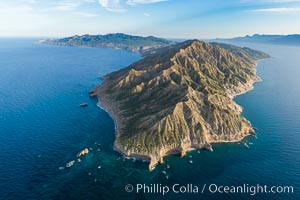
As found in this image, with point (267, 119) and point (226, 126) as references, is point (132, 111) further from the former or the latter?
point (267, 119)

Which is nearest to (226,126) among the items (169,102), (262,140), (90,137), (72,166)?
(262,140)

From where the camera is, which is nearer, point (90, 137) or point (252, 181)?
point (252, 181)

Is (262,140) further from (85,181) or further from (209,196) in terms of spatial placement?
(85,181)

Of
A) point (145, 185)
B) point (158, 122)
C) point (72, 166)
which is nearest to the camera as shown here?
point (145, 185)

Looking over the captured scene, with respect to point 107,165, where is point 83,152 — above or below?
above

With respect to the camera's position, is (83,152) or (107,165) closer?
(107,165)

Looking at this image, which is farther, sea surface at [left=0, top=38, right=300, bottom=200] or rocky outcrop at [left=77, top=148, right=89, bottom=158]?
rocky outcrop at [left=77, top=148, right=89, bottom=158]

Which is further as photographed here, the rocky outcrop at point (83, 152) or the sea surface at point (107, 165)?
the rocky outcrop at point (83, 152)

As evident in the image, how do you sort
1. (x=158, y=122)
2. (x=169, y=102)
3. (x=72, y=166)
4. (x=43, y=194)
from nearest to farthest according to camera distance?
(x=43, y=194) < (x=72, y=166) < (x=158, y=122) < (x=169, y=102)

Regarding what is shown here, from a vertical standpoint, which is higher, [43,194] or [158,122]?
[158,122]
